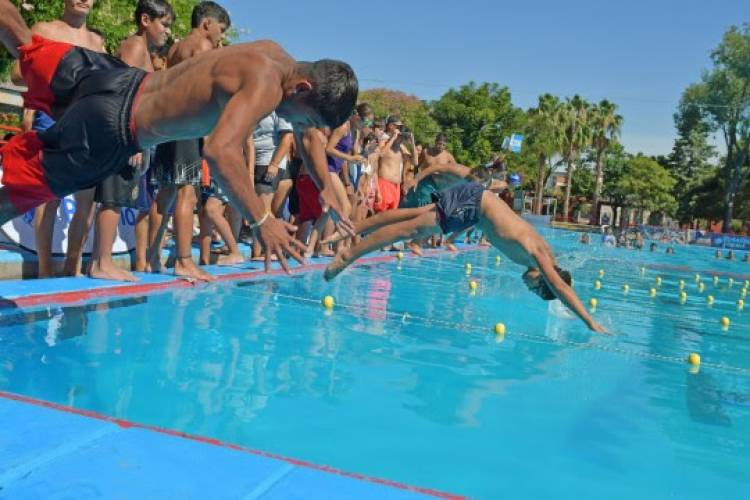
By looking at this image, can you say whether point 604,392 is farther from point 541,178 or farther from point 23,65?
point 541,178

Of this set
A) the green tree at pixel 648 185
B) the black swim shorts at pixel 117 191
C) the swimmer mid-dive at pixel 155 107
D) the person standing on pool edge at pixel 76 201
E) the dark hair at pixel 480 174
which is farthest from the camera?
the green tree at pixel 648 185

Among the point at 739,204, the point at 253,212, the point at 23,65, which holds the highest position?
the point at 739,204

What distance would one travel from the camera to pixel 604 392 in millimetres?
4223

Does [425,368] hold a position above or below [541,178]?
below

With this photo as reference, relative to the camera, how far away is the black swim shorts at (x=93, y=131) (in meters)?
3.32

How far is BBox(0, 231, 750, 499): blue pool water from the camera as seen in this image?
9.36ft

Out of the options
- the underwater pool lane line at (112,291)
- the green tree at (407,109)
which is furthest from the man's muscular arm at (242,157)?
the green tree at (407,109)

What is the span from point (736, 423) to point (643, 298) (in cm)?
682

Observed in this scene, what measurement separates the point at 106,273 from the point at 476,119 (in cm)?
4415

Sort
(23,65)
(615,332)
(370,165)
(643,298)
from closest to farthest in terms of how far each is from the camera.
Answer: (23,65) → (615,332) → (643,298) → (370,165)

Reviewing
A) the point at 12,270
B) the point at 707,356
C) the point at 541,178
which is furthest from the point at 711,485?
the point at 541,178

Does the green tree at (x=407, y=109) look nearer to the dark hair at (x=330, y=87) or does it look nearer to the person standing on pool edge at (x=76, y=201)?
the person standing on pool edge at (x=76, y=201)

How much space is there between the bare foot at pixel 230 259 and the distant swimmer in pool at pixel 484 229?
7.35 ft

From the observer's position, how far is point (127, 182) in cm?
571
